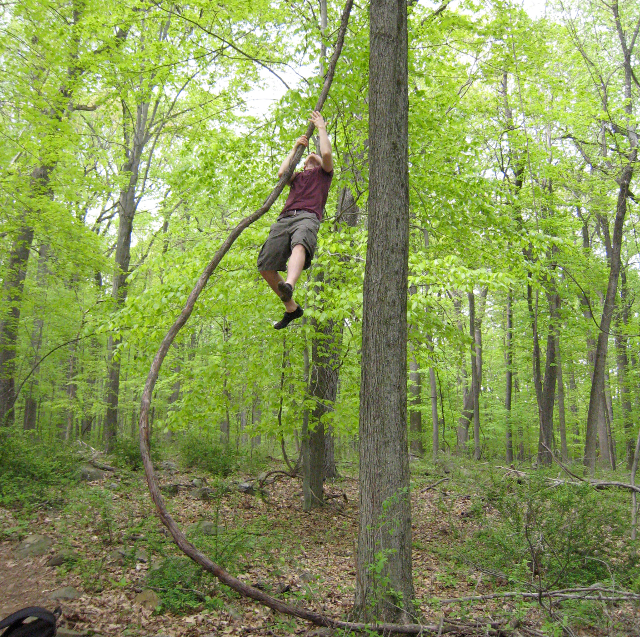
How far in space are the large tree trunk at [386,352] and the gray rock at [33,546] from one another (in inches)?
140

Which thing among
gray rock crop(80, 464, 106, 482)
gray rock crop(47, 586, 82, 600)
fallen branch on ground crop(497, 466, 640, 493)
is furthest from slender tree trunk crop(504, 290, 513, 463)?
gray rock crop(47, 586, 82, 600)

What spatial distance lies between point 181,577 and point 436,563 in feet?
10.8

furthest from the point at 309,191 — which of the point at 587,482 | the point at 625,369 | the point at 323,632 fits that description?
the point at 625,369

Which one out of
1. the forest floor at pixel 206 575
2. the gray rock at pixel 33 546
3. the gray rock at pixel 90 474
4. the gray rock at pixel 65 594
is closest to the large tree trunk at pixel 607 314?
the forest floor at pixel 206 575

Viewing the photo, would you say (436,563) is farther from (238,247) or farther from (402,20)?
(402,20)

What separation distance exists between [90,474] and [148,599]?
4.38 meters

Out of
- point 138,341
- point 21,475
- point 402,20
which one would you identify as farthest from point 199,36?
point 21,475

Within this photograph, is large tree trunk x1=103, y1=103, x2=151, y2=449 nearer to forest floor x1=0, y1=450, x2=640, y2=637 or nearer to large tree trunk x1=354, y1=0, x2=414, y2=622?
forest floor x1=0, y1=450, x2=640, y2=637

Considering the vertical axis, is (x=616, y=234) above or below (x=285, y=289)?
above

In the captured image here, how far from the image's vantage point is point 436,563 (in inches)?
241

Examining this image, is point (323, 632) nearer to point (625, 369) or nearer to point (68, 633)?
point (68, 633)

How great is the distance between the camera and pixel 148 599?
426cm

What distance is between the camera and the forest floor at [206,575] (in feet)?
12.9

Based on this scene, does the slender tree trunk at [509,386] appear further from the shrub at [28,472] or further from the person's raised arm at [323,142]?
the shrub at [28,472]
